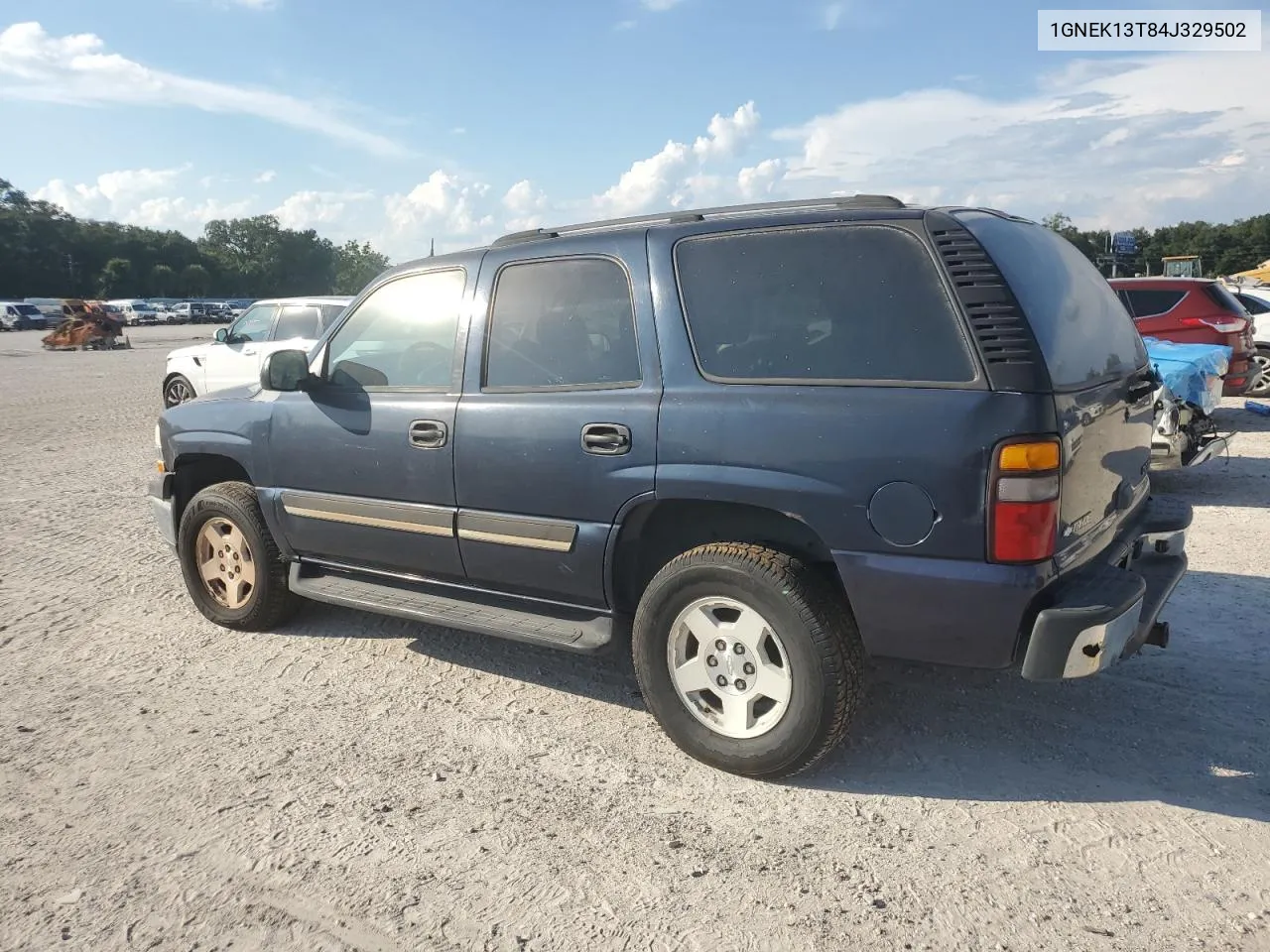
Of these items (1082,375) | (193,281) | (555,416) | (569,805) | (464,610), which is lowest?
(569,805)

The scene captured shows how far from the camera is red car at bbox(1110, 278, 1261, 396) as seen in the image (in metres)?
10.6

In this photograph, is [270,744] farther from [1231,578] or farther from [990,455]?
[1231,578]

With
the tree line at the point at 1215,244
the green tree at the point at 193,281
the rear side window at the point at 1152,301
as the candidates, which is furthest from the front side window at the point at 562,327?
the green tree at the point at 193,281

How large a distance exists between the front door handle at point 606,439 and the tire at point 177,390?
36.0ft

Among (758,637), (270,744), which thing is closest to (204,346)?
(270,744)

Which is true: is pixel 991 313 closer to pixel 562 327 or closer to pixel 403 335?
pixel 562 327

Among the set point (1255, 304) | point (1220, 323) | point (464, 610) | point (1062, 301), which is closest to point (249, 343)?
point (464, 610)

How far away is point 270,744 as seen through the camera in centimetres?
365

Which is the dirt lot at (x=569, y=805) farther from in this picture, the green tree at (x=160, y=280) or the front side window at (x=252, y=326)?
the green tree at (x=160, y=280)

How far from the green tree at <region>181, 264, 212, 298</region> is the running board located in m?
110

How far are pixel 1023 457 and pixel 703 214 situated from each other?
155 cm

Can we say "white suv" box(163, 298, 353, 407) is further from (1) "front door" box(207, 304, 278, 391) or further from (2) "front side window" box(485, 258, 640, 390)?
(2) "front side window" box(485, 258, 640, 390)

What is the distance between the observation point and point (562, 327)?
3.85 metres

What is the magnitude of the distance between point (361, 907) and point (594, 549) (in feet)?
4.76
